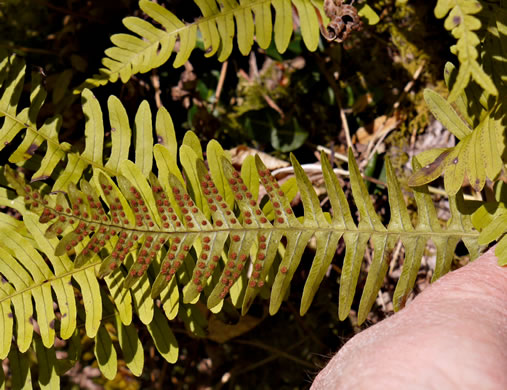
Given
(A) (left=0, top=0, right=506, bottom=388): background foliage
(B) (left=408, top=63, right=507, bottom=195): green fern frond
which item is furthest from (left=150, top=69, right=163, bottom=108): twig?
(B) (left=408, top=63, right=507, bottom=195): green fern frond

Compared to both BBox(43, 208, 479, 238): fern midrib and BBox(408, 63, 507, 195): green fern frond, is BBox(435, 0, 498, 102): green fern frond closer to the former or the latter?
BBox(408, 63, 507, 195): green fern frond

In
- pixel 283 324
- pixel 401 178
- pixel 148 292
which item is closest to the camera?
pixel 148 292

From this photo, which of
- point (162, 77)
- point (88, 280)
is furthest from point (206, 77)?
point (88, 280)

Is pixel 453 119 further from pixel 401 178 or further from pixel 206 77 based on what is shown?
pixel 206 77

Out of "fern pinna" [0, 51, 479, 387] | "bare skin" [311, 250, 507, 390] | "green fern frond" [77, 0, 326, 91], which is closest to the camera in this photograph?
"bare skin" [311, 250, 507, 390]

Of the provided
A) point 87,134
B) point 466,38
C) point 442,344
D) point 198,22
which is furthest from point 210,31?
point 442,344

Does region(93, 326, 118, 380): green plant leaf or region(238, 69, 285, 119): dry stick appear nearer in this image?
region(93, 326, 118, 380): green plant leaf

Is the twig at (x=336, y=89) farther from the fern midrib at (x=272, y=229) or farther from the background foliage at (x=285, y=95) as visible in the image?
the fern midrib at (x=272, y=229)
